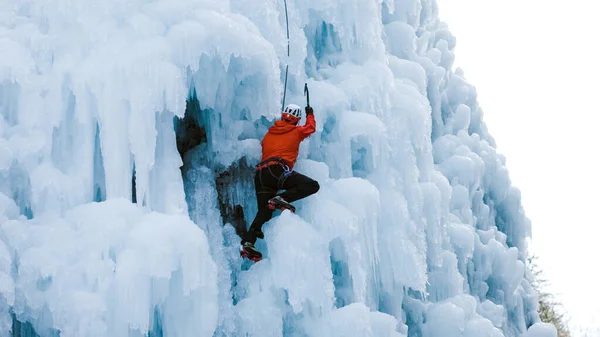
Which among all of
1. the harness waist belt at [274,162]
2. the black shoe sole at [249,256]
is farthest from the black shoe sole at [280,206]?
the black shoe sole at [249,256]

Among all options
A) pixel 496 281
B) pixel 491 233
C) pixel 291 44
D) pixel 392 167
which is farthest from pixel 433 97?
pixel 291 44

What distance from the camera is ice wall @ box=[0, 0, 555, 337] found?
5.13 metres

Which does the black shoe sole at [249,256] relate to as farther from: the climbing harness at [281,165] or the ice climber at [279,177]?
the climbing harness at [281,165]

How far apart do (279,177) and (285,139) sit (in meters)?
0.33

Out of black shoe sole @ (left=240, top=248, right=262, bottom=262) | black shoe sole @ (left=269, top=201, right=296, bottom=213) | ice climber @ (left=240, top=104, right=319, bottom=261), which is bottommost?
black shoe sole @ (left=240, top=248, right=262, bottom=262)

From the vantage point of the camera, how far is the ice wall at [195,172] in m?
5.13

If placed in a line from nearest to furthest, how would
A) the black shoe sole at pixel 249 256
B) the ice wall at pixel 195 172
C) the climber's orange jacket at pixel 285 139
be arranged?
the ice wall at pixel 195 172
the black shoe sole at pixel 249 256
the climber's orange jacket at pixel 285 139

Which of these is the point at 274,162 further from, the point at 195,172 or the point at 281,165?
the point at 195,172

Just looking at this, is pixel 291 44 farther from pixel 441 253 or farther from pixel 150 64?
pixel 441 253

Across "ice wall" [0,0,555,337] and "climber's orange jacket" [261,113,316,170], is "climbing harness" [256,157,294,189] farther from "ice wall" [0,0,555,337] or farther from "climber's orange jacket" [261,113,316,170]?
"ice wall" [0,0,555,337]

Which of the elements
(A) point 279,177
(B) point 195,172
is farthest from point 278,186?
(B) point 195,172

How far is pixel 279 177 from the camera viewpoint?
6008mm

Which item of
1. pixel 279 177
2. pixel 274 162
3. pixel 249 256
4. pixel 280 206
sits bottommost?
pixel 249 256

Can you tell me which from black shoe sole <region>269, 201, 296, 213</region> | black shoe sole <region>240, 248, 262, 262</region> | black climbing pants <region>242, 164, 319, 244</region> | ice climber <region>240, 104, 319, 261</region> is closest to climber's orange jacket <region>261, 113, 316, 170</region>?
ice climber <region>240, 104, 319, 261</region>
